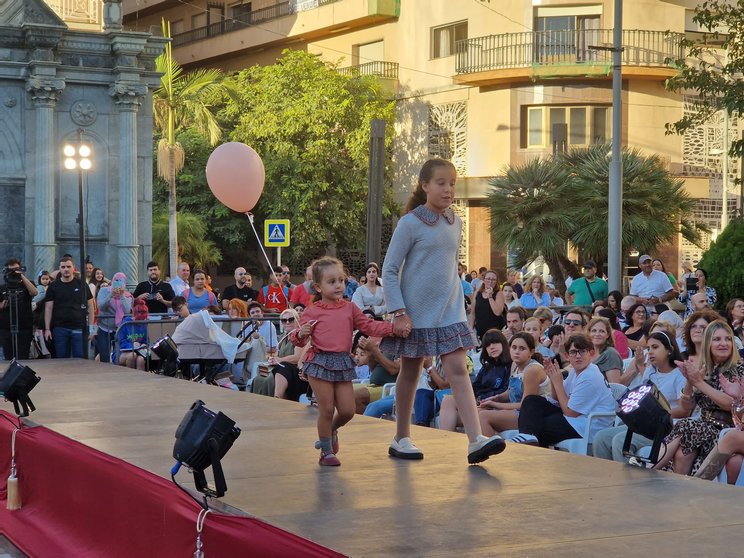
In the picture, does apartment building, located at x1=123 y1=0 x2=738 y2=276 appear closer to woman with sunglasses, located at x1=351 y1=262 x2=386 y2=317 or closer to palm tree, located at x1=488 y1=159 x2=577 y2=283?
palm tree, located at x1=488 y1=159 x2=577 y2=283

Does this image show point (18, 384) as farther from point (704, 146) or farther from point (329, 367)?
point (704, 146)

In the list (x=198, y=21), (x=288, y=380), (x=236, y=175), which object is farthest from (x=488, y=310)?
(x=198, y=21)

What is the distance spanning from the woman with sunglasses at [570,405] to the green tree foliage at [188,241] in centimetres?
3375

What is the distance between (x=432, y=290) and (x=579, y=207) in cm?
2347

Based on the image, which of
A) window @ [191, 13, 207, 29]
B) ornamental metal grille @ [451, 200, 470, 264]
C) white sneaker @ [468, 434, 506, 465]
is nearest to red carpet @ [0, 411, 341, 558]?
white sneaker @ [468, 434, 506, 465]

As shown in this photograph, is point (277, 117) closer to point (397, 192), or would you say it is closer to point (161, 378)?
point (397, 192)

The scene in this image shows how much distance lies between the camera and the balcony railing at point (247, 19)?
4962cm

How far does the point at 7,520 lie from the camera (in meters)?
9.30

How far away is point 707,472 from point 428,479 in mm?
2091

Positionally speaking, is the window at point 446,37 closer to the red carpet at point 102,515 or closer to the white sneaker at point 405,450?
the red carpet at point 102,515

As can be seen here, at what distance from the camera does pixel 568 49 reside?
40.8m

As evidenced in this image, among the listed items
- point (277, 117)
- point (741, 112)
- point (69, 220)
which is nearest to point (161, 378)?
point (741, 112)

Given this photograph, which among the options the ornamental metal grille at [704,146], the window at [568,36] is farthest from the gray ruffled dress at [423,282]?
the ornamental metal grille at [704,146]

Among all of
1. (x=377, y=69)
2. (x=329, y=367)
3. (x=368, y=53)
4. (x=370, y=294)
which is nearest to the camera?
(x=329, y=367)
